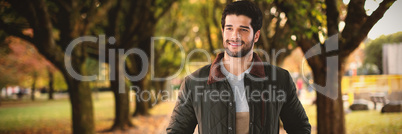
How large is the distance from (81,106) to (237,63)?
6737 millimetres

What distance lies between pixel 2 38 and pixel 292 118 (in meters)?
9.95

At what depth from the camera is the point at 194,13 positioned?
885 inches

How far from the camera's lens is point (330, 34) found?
563 cm

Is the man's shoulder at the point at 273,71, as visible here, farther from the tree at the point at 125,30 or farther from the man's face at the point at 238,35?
the tree at the point at 125,30

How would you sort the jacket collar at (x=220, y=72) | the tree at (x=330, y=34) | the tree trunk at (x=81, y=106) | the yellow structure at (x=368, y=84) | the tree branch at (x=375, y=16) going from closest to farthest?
1. the jacket collar at (x=220, y=72)
2. the tree branch at (x=375, y=16)
3. the tree at (x=330, y=34)
4. the tree trunk at (x=81, y=106)
5. the yellow structure at (x=368, y=84)

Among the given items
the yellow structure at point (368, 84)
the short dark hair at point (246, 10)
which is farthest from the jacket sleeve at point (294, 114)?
the yellow structure at point (368, 84)

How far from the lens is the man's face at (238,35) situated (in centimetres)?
230

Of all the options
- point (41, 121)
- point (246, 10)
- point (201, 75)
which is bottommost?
point (41, 121)

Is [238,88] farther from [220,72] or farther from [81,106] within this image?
[81,106]

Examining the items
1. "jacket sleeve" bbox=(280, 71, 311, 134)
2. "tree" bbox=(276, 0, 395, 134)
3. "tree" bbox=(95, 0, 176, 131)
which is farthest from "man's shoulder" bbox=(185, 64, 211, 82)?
"tree" bbox=(95, 0, 176, 131)

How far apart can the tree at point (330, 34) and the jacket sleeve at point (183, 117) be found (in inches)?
136

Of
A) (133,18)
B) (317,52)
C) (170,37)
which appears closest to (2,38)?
(133,18)

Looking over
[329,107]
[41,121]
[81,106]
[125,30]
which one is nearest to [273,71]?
[329,107]

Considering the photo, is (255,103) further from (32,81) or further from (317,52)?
(32,81)
